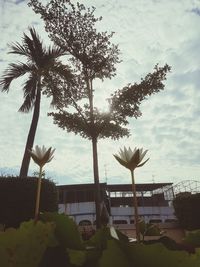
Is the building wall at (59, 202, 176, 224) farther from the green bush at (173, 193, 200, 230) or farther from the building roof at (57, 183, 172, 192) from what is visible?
the green bush at (173, 193, 200, 230)

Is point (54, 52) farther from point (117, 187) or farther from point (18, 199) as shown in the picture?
point (117, 187)

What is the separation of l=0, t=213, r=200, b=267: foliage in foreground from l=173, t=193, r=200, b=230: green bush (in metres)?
14.3

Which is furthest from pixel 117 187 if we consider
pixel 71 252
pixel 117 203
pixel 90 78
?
pixel 71 252

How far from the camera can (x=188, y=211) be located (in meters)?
14.4

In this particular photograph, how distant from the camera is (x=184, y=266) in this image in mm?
601

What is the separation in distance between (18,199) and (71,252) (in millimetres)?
8644

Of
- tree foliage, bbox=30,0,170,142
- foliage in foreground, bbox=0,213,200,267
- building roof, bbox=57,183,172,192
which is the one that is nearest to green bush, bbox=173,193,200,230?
tree foliage, bbox=30,0,170,142

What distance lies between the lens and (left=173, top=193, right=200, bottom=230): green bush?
14.0m

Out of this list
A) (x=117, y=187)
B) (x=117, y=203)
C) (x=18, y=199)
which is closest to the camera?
(x=18, y=199)

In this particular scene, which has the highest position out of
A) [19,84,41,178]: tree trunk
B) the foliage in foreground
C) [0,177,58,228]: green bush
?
[19,84,41,178]: tree trunk

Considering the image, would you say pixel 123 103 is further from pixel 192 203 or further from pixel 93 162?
pixel 192 203

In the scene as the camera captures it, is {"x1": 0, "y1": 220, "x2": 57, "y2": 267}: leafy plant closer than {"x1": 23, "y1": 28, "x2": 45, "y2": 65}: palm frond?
Yes

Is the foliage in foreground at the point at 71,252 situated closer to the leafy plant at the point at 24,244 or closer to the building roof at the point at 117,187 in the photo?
the leafy plant at the point at 24,244

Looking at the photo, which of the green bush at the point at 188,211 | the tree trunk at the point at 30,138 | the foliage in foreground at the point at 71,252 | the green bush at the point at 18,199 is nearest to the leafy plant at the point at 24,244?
the foliage in foreground at the point at 71,252
